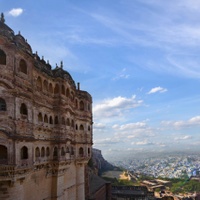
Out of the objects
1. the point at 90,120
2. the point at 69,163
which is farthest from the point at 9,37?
the point at 90,120

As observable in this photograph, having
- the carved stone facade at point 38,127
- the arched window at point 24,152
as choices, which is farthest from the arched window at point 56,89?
the arched window at point 24,152

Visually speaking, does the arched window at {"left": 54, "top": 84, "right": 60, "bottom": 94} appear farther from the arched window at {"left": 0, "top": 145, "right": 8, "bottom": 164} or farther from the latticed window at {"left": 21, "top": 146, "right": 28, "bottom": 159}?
the arched window at {"left": 0, "top": 145, "right": 8, "bottom": 164}

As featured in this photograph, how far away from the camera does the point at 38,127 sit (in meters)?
22.0

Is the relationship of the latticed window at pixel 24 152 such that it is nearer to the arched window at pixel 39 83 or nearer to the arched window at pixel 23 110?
the arched window at pixel 23 110

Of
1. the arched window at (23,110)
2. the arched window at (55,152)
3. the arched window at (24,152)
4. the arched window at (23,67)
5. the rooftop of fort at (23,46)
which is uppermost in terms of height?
the rooftop of fort at (23,46)

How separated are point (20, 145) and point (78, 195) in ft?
48.2

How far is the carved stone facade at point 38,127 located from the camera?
1756 cm

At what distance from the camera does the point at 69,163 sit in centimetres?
2712

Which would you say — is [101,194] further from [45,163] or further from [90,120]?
[45,163]

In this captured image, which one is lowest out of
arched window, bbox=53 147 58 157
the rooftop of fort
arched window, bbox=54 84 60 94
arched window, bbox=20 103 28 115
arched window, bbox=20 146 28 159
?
arched window, bbox=53 147 58 157

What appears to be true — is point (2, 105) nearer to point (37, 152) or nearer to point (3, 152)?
point (3, 152)

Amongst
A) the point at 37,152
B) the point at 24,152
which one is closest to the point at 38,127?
the point at 37,152

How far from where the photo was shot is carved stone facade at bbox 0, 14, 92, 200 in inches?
691

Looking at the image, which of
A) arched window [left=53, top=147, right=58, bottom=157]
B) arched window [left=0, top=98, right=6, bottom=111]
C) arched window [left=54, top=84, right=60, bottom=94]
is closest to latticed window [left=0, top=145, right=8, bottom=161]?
arched window [left=0, top=98, right=6, bottom=111]
